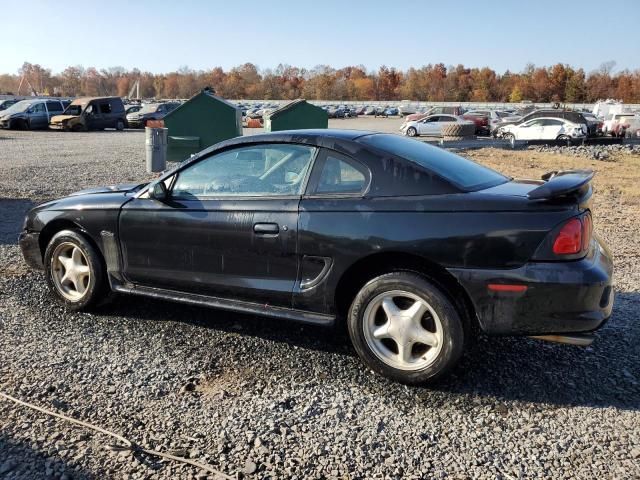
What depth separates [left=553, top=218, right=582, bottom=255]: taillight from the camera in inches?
120

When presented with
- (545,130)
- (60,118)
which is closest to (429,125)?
(545,130)

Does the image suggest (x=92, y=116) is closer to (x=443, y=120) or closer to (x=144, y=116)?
(x=144, y=116)

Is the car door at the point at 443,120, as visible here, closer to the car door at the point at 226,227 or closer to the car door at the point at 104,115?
the car door at the point at 104,115

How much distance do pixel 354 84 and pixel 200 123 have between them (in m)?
127

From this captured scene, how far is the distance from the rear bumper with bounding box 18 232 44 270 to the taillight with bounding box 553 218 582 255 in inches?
158

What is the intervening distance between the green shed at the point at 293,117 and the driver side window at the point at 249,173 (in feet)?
29.5

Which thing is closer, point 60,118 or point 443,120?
point 60,118

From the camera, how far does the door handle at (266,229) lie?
3.62m

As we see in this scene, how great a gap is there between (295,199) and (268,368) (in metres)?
1.11

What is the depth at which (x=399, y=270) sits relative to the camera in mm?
3398

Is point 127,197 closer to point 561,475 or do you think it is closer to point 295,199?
point 295,199

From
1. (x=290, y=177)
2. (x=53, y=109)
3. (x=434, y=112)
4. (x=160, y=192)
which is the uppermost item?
(x=434, y=112)

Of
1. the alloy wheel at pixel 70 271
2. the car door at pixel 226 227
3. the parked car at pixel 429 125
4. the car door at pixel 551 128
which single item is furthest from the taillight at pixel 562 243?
the parked car at pixel 429 125

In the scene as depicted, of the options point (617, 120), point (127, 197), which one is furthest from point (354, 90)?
point (127, 197)
